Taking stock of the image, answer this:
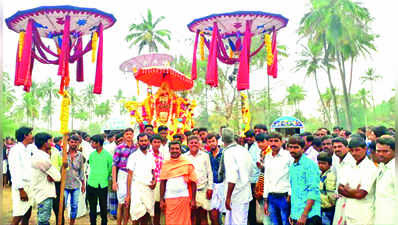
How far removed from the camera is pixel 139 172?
515 centimetres

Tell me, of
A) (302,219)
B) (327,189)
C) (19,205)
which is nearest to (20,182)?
(19,205)

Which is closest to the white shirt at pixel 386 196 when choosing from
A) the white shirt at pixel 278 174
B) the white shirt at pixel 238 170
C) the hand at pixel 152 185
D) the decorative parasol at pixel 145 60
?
the white shirt at pixel 278 174

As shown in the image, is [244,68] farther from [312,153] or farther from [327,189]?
[327,189]

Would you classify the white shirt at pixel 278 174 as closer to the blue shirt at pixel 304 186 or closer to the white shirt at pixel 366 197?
the blue shirt at pixel 304 186

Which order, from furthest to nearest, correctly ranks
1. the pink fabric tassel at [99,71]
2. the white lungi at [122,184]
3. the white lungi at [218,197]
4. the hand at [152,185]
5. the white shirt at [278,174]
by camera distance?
the pink fabric tassel at [99,71] → the white lungi at [122,184] → the white lungi at [218,197] → the hand at [152,185] → the white shirt at [278,174]

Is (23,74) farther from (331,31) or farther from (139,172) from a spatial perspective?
(331,31)

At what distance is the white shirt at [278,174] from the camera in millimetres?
4445

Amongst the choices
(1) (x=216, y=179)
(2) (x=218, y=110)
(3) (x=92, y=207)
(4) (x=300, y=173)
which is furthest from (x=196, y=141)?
(2) (x=218, y=110)

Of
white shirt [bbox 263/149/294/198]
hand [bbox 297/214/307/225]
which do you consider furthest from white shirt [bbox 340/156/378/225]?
white shirt [bbox 263/149/294/198]

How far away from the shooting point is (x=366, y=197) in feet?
11.2

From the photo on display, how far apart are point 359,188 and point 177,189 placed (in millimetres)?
2531

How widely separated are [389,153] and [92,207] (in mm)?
4763

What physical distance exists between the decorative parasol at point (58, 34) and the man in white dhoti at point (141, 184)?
2.25 m

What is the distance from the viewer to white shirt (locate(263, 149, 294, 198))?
4.45 m
